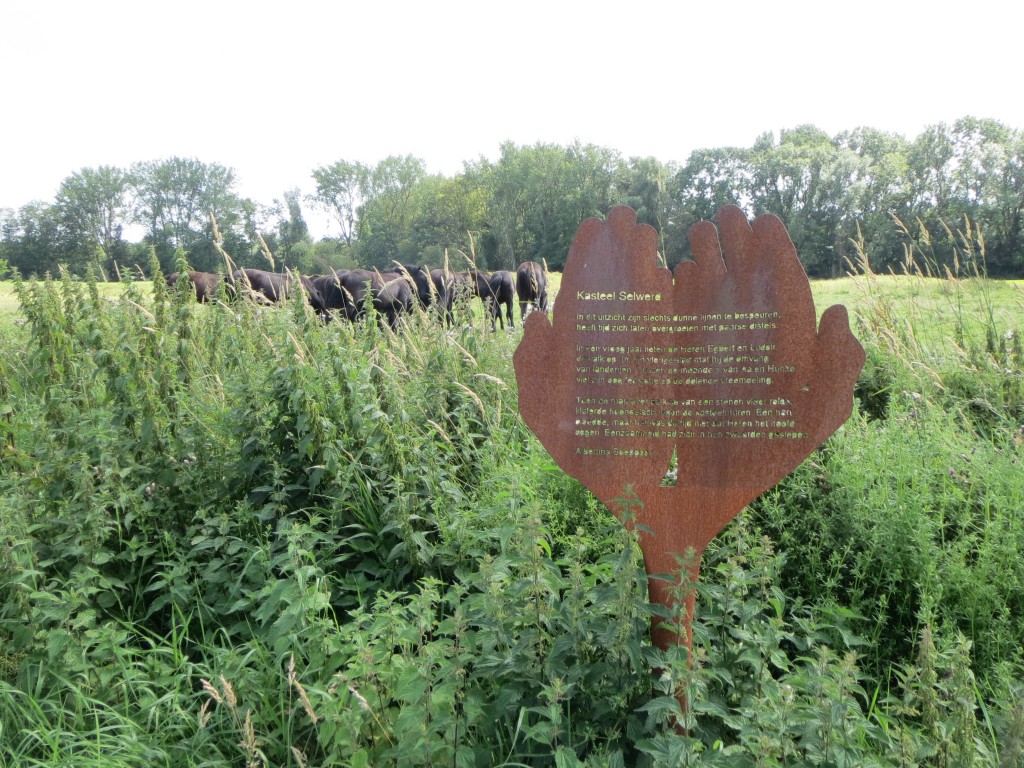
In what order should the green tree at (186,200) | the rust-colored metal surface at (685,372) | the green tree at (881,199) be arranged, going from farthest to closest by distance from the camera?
1. the green tree at (186,200)
2. the green tree at (881,199)
3. the rust-colored metal surface at (685,372)

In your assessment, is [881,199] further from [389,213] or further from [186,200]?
[186,200]

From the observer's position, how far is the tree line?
3609 centimetres

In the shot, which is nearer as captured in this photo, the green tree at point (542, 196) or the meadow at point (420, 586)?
the meadow at point (420, 586)

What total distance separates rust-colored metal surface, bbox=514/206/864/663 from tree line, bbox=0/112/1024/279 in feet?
97.6

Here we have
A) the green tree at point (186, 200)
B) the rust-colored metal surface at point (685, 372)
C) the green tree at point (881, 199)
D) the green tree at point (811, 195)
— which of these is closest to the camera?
the rust-colored metal surface at point (685, 372)

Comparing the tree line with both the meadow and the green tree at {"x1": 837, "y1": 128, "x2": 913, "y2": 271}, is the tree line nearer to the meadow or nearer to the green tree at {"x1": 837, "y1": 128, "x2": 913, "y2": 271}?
the green tree at {"x1": 837, "y1": 128, "x2": 913, "y2": 271}

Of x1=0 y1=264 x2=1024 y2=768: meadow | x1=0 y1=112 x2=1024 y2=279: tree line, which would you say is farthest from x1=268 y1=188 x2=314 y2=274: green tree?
x1=0 y1=264 x2=1024 y2=768: meadow

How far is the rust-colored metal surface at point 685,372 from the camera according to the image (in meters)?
2.16

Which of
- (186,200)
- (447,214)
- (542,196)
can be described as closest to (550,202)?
(542,196)

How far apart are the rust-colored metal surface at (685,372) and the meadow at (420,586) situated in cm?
24

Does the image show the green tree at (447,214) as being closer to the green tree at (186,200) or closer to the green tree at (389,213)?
the green tree at (389,213)

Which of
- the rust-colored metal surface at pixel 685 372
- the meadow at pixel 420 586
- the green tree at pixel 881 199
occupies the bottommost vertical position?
Answer: the meadow at pixel 420 586

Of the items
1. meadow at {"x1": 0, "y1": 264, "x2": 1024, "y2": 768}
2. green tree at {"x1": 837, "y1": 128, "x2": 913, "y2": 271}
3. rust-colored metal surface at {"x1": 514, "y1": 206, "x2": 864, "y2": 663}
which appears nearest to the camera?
meadow at {"x1": 0, "y1": 264, "x2": 1024, "y2": 768}

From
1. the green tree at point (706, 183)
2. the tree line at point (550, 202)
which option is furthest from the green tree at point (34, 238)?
the green tree at point (706, 183)
